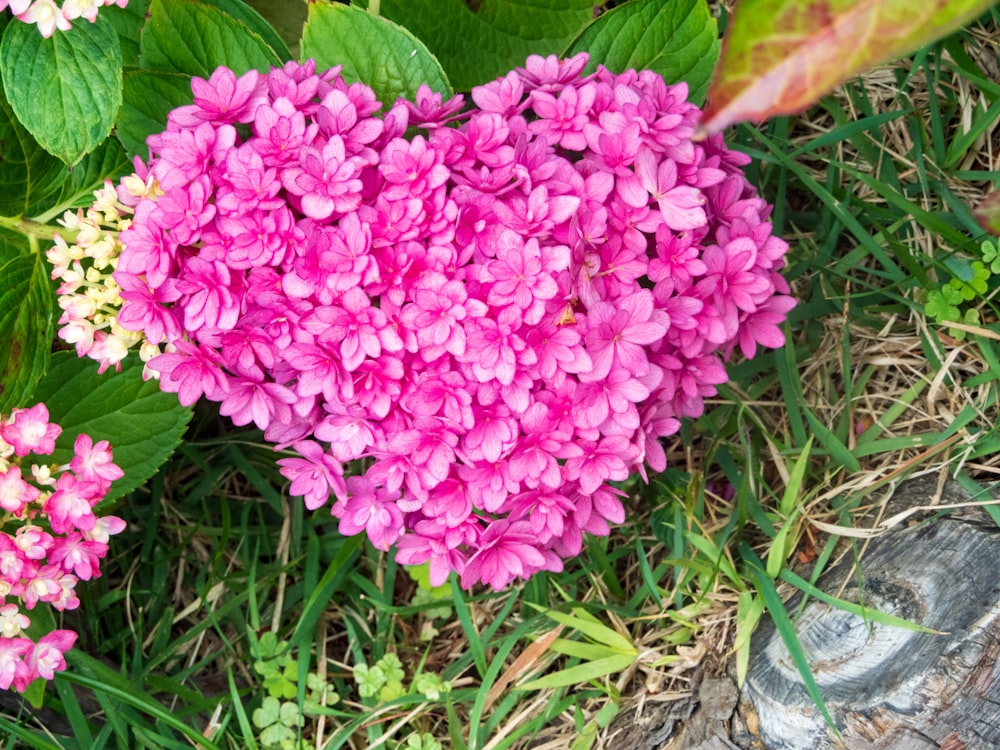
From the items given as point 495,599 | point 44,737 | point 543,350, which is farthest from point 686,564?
point 44,737

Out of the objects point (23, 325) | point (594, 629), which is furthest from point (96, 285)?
A: point (594, 629)

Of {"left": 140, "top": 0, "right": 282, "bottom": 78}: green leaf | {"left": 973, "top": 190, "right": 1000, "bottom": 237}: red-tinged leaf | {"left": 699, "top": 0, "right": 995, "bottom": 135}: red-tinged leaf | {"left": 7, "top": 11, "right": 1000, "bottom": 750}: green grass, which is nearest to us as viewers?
{"left": 699, "top": 0, "right": 995, "bottom": 135}: red-tinged leaf

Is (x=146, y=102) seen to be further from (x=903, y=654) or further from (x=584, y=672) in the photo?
(x=903, y=654)

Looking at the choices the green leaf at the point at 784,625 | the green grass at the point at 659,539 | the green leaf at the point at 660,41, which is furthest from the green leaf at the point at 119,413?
the green leaf at the point at 784,625

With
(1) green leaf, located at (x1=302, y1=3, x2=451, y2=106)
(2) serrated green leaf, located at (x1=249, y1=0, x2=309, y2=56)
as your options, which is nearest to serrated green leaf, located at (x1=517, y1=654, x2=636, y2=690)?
(1) green leaf, located at (x1=302, y1=3, x2=451, y2=106)

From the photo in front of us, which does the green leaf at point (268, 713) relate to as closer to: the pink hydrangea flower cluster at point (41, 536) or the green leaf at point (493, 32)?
the pink hydrangea flower cluster at point (41, 536)

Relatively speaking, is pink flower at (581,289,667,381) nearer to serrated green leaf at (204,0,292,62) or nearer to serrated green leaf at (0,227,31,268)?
serrated green leaf at (204,0,292,62)
